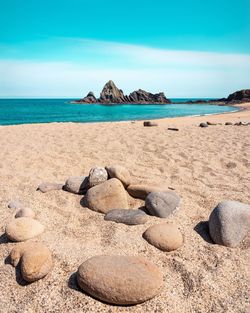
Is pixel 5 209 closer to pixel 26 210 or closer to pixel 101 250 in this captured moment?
pixel 26 210

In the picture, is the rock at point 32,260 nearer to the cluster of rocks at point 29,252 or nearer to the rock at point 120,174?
the cluster of rocks at point 29,252

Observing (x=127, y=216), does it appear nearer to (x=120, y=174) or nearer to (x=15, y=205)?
(x=120, y=174)

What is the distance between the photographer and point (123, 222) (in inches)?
128

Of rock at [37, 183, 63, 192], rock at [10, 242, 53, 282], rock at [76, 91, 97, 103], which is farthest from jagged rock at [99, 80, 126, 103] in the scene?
rock at [10, 242, 53, 282]

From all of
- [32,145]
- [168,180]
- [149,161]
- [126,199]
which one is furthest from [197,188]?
[32,145]

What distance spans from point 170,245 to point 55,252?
3.67ft

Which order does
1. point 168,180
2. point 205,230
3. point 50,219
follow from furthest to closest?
point 168,180 → point 50,219 → point 205,230

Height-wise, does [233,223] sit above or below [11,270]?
above

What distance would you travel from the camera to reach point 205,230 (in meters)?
3.12

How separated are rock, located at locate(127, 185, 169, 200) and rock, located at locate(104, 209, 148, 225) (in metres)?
0.52

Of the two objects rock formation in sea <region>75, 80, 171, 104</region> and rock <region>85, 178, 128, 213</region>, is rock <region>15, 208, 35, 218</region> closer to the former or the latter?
rock <region>85, 178, 128, 213</region>

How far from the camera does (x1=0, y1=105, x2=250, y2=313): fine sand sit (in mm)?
2166

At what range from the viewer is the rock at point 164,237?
2.77 meters

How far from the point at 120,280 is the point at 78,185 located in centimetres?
220
